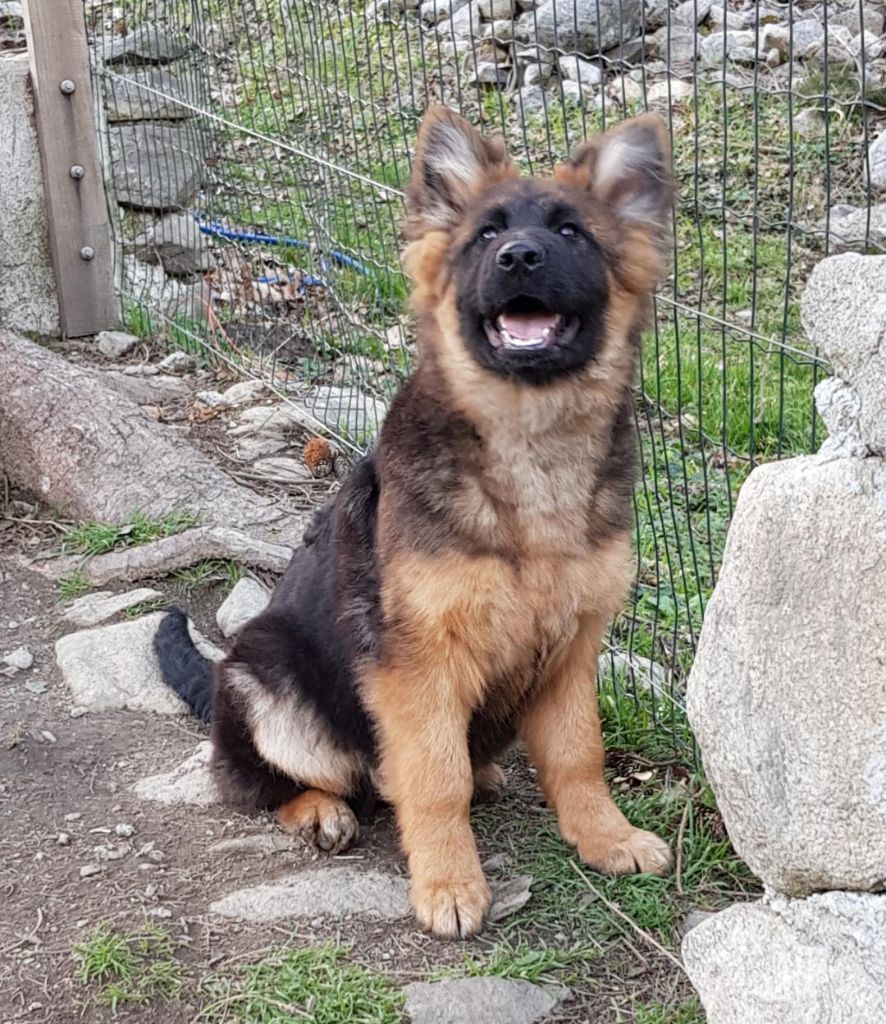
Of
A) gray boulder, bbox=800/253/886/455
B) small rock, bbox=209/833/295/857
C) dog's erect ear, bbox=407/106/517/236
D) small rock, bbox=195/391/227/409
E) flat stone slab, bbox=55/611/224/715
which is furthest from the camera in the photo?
small rock, bbox=195/391/227/409

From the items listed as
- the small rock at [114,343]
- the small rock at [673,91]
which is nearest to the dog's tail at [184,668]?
the small rock at [114,343]

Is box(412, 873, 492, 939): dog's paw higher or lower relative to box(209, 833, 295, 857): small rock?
higher

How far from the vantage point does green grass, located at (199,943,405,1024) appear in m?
3.07

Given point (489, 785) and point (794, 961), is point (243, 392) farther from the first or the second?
point (794, 961)

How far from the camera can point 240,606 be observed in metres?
5.16

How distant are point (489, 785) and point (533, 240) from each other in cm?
175

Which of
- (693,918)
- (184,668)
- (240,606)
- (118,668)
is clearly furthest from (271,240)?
(693,918)

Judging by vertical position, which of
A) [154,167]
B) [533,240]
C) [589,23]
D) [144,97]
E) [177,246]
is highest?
[589,23]

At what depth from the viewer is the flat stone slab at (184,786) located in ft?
13.4

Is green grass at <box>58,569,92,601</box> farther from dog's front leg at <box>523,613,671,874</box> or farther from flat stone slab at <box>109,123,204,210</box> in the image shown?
flat stone slab at <box>109,123,204,210</box>

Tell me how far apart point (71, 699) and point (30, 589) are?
0.97 m

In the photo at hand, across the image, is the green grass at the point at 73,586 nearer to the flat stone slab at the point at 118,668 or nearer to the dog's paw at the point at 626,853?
the flat stone slab at the point at 118,668

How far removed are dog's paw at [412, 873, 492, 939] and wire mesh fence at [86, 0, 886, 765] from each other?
1093mm

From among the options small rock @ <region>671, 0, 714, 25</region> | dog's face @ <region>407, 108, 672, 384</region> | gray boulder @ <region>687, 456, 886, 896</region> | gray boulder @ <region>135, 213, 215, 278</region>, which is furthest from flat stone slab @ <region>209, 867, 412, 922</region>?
small rock @ <region>671, 0, 714, 25</region>
